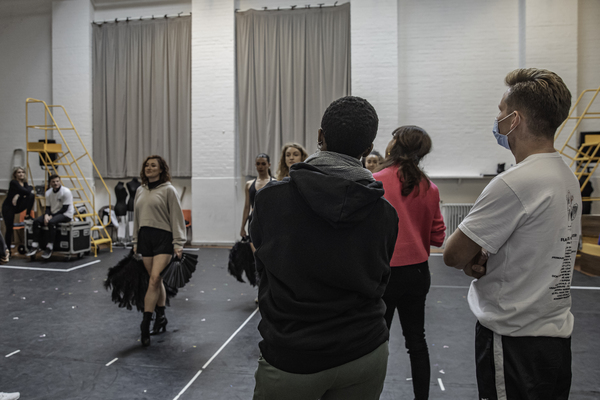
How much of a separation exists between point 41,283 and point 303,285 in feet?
17.8

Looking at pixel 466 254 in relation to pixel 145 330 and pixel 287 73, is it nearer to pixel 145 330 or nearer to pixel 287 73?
pixel 145 330

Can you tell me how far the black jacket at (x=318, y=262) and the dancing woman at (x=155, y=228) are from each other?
243cm

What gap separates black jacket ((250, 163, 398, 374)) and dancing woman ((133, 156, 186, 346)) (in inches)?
95.8

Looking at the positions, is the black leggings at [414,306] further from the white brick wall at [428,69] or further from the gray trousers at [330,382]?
the white brick wall at [428,69]

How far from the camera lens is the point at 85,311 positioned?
13.8 feet

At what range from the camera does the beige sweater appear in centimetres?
335

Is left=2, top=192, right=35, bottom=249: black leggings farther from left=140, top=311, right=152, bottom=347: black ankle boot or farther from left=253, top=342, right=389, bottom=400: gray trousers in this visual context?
left=253, top=342, right=389, bottom=400: gray trousers

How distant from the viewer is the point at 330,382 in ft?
3.67

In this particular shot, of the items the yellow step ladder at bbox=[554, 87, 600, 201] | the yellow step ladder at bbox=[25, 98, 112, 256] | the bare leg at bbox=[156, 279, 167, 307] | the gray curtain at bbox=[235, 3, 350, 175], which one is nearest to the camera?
the bare leg at bbox=[156, 279, 167, 307]

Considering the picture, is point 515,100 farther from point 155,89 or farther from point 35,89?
point 35,89

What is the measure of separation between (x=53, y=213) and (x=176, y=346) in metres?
4.80

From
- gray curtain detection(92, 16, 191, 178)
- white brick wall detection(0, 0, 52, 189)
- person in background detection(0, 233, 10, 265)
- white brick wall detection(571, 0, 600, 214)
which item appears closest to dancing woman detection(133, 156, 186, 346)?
person in background detection(0, 233, 10, 265)

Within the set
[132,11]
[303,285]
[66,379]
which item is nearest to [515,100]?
[303,285]

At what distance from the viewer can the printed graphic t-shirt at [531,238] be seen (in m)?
1.23
